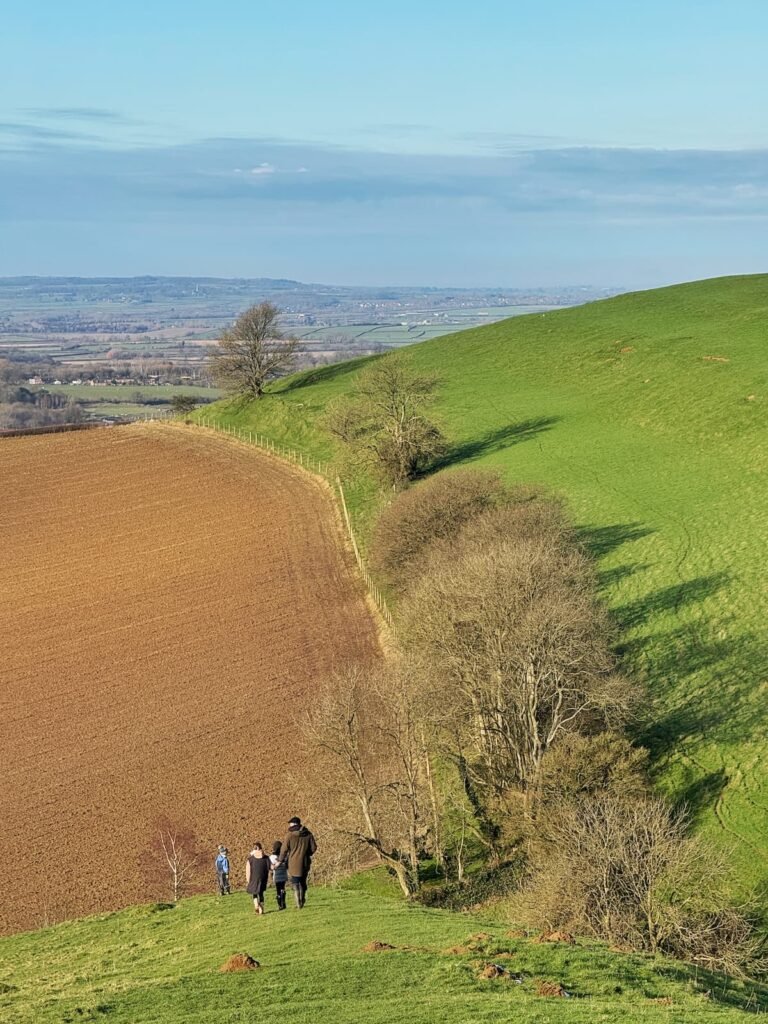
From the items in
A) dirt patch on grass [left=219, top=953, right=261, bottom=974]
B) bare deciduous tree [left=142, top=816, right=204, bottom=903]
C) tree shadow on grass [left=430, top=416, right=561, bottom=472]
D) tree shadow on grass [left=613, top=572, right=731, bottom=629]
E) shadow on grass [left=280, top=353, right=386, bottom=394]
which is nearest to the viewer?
dirt patch on grass [left=219, top=953, right=261, bottom=974]

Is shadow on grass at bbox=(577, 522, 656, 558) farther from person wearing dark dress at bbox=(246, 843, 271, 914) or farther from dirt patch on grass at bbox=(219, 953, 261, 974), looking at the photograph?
dirt patch on grass at bbox=(219, 953, 261, 974)

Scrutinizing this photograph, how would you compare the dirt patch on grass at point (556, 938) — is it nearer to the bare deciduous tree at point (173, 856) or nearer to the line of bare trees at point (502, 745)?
the line of bare trees at point (502, 745)

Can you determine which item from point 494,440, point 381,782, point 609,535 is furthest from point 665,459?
point 381,782

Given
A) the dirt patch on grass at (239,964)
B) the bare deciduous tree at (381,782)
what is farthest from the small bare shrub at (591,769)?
the dirt patch on grass at (239,964)

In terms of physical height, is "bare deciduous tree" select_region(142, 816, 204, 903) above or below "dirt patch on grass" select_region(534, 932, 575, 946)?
below

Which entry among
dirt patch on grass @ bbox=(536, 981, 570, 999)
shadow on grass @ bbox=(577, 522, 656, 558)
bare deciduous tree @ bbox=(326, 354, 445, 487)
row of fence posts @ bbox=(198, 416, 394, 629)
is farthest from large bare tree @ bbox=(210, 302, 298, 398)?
dirt patch on grass @ bbox=(536, 981, 570, 999)

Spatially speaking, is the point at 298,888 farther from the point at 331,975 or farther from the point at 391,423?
the point at 391,423

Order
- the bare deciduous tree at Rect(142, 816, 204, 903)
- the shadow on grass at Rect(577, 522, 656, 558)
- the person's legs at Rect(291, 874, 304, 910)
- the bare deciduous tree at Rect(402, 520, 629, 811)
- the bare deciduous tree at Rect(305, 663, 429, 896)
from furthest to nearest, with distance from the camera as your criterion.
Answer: the shadow on grass at Rect(577, 522, 656, 558)
the bare deciduous tree at Rect(402, 520, 629, 811)
the bare deciduous tree at Rect(142, 816, 204, 903)
the bare deciduous tree at Rect(305, 663, 429, 896)
the person's legs at Rect(291, 874, 304, 910)

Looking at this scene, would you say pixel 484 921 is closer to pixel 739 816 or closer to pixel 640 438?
pixel 739 816
